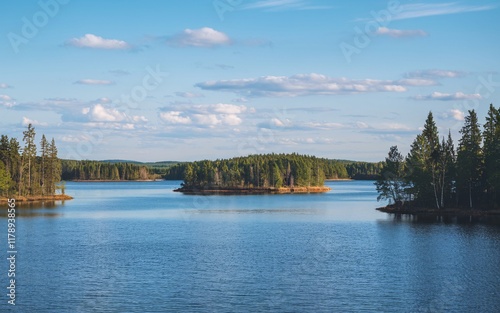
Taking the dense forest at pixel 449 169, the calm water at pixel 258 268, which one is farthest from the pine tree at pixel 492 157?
the calm water at pixel 258 268

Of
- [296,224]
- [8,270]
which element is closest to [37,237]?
[8,270]

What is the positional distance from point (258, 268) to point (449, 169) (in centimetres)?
6722

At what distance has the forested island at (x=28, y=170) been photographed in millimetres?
Answer: 150675

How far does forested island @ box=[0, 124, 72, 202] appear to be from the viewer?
494 feet

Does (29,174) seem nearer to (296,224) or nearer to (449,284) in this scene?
(296,224)

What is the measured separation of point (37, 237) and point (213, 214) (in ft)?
169

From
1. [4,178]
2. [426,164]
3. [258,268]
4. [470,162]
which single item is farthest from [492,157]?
[4,178]

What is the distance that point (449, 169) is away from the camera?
113188mm

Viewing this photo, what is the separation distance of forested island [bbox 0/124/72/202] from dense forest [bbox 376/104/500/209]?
89785mm

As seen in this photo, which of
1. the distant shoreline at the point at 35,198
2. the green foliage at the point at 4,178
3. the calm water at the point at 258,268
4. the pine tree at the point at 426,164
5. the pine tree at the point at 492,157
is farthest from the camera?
the distant shoreline at the point at 35,198

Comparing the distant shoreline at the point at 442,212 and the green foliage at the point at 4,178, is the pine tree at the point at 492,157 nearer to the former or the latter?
the distant shoreline at the point at 442,212

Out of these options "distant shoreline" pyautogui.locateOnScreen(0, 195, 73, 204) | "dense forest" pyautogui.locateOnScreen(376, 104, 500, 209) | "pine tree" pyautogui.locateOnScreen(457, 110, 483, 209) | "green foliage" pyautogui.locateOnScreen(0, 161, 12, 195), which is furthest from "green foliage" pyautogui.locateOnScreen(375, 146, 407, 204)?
"distant shoreline" pyautogui.locateOnScreen(0, 195, 73, 204)

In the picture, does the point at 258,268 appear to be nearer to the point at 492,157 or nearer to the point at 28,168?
the point at 492,157

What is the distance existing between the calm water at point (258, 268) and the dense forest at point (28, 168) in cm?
5685
